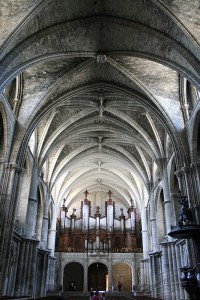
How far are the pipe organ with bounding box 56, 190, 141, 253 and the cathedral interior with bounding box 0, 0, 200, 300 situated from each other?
3.63m

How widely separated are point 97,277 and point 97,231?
5.49 m

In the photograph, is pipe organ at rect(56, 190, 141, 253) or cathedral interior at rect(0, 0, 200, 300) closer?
cathedral interior at rect(0, 0, 200, 300)

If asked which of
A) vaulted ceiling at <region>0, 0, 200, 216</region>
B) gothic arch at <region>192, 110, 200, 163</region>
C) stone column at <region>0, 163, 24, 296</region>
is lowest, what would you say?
stone column at <region>0, 163, 24, 296</region>

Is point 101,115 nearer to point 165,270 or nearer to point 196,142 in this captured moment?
point 196,142

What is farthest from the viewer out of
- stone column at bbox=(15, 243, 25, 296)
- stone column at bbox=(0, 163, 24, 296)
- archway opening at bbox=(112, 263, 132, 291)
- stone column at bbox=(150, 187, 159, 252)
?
archway opening at bbox=(112, 263, 132, 291)

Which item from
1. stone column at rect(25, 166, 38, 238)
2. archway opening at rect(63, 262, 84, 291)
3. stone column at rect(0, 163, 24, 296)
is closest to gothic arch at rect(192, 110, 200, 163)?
stone column at rect(0, 163, 24, 296)

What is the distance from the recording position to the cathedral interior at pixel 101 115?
1298 centimetres

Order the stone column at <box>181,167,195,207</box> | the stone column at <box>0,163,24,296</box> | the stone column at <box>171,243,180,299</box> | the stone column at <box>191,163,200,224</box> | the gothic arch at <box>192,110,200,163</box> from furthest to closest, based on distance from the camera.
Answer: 1. the stone column at <box>171,243,180,299</box>
2. the gothic arch at <box>192,110,200,163</box>
3. the stone column at <box>181,167,195,207</box>
4. the stone column at <box>191,163,200,224</box>
5. the stone column at <box>0,163,24,296</box>

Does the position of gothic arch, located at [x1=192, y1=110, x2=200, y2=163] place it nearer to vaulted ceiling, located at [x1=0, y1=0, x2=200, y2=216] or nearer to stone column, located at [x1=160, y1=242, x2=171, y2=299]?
vaulted ceiling, located at [x1=0, y1=0, x2=200, y2=216]

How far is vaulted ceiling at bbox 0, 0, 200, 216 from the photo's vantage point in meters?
12.8

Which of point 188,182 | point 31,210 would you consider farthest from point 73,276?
point 188,182

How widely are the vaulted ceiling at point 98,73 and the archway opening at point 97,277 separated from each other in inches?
554

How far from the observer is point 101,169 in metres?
33.8

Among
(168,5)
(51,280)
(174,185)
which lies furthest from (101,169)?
(168,5)
